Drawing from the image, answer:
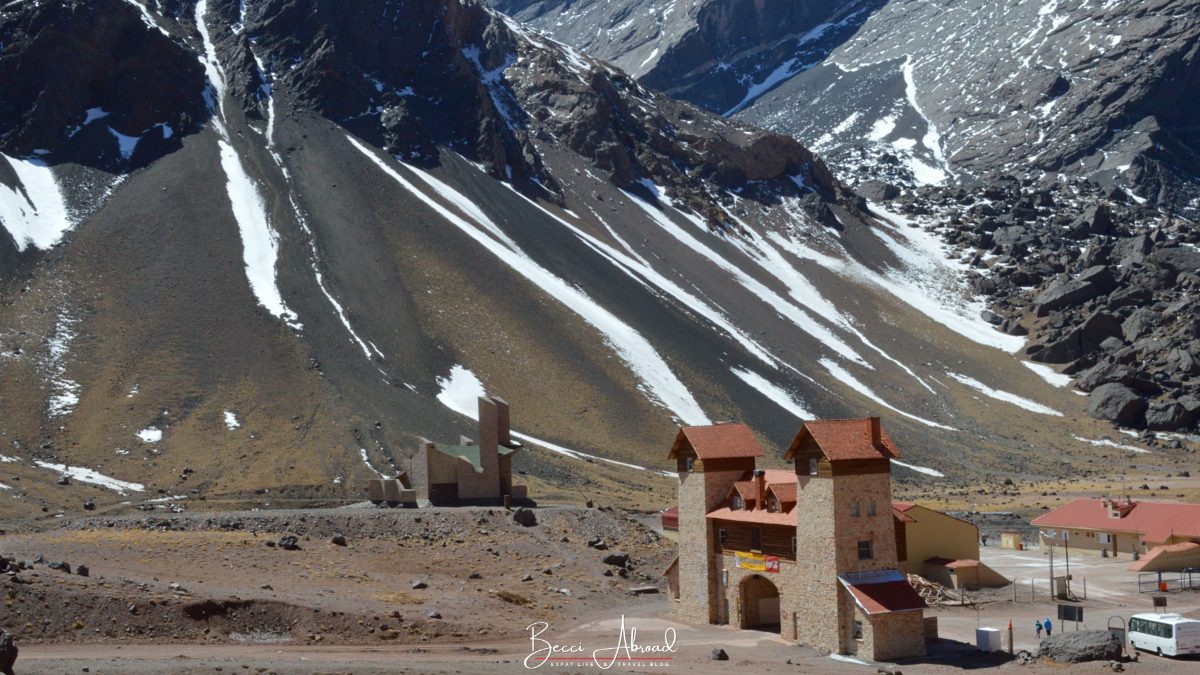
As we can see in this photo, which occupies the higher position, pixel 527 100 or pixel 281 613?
pixel 527 100

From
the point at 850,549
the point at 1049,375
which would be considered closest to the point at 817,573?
the point at 850,549

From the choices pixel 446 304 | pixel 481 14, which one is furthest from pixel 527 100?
pixel 446 304

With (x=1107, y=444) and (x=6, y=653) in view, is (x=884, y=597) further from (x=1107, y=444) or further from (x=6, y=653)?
(x=1107, y=444)

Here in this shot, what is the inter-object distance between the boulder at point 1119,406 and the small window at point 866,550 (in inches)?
3774

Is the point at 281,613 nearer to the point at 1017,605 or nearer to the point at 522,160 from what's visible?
the point at 1017,605

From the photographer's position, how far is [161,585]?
3756 cm

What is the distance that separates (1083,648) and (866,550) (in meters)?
6.24

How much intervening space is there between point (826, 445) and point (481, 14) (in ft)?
497

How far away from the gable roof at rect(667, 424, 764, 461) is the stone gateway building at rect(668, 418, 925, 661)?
7 centimetres

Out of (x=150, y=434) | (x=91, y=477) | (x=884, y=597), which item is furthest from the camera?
(x=150, y=434)

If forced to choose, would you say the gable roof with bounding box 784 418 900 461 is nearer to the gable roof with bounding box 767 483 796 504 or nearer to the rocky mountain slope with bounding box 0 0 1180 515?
the gable roof with bounding box 767 483 796 504

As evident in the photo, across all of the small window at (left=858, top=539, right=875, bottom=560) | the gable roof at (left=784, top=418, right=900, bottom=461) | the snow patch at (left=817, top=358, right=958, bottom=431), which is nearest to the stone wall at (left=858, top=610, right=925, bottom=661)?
the small window at (left=858, top=539, right=875, bottom=560)

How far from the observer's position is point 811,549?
A: 124 feet

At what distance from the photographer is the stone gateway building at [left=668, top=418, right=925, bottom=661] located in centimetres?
3647
